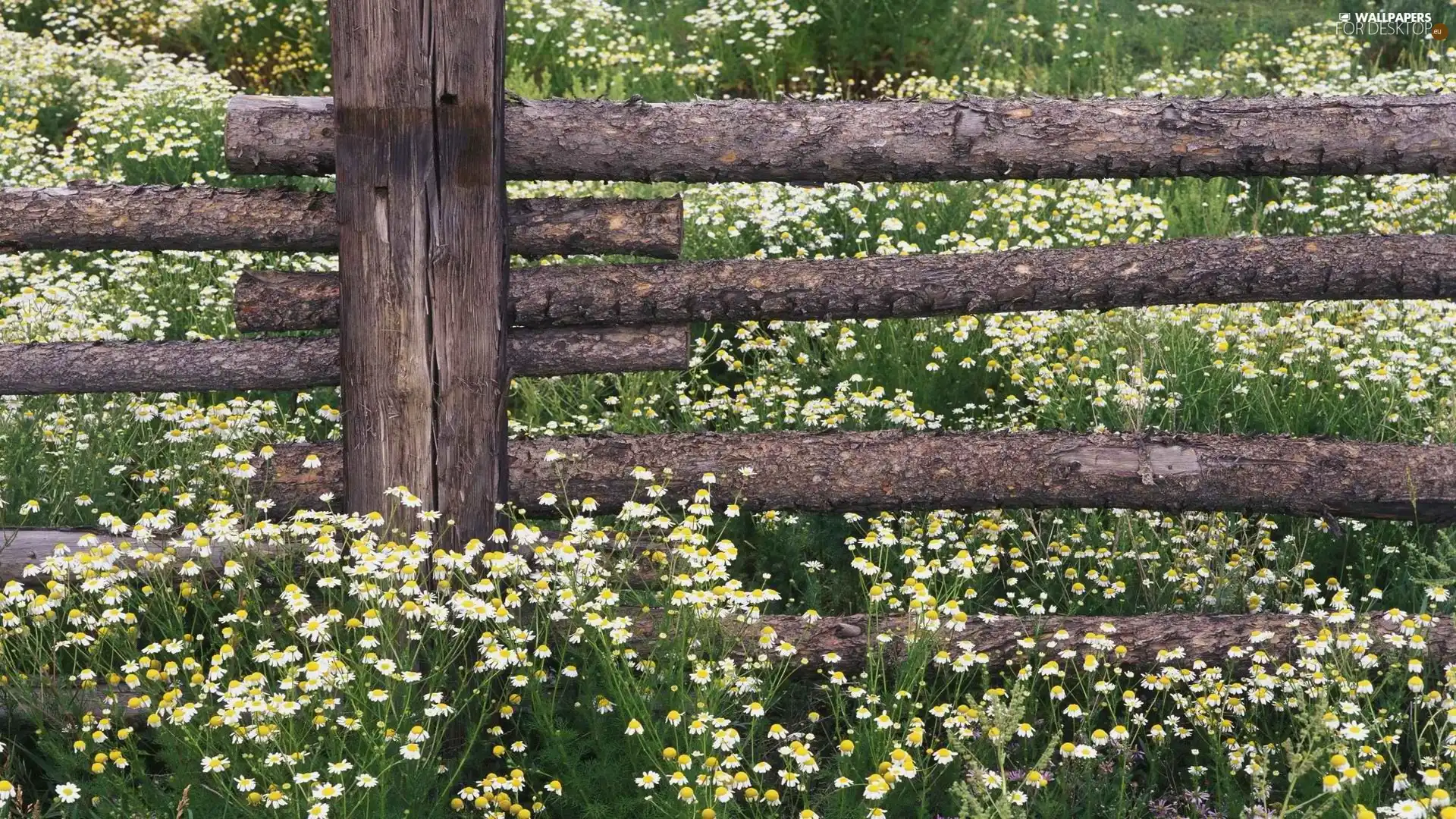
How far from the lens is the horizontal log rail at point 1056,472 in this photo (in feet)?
13.0

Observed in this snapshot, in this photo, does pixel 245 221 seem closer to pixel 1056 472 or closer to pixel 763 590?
pixel 763 590

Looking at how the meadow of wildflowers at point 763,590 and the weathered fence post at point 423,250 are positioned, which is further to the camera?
the weathered fence post at point 423,250

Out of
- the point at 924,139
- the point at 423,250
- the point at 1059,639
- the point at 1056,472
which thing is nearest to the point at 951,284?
the point at 924,139

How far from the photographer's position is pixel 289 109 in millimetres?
3648

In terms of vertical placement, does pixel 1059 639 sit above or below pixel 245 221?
below

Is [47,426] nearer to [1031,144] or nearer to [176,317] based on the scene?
[176,317]

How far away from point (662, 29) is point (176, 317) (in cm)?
575

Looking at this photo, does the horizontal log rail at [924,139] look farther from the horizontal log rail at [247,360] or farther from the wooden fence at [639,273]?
the horizontal log rail at [247,360]

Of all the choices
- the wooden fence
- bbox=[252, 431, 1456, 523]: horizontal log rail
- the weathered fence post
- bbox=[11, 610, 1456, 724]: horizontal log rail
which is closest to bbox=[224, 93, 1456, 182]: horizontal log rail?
the wooden fence

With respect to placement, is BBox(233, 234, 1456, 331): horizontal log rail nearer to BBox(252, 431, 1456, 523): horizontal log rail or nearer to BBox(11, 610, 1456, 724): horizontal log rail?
BBox(252, 431, 1456, 523): horizontal log rail

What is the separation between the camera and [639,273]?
3.99m

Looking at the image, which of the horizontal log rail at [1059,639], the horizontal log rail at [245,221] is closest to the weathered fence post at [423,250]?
the horizontal log rail at [245,221]

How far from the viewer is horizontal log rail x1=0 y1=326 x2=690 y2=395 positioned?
4.05 metres

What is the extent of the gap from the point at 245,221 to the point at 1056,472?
243 cm
